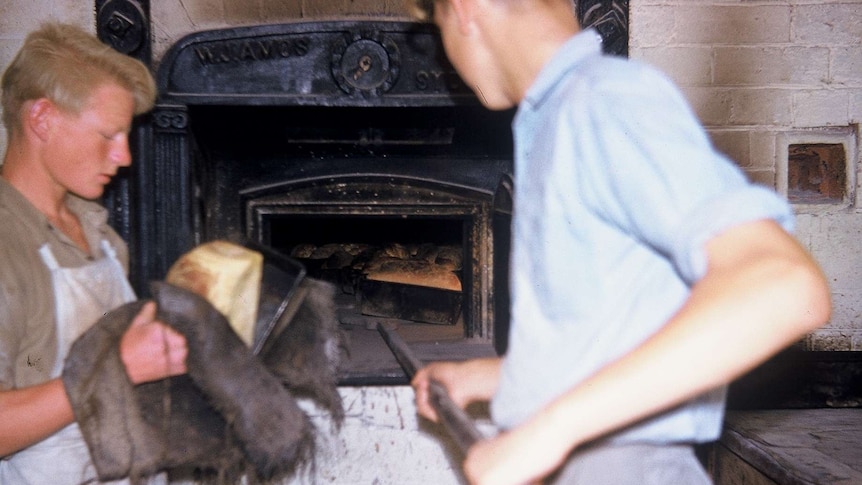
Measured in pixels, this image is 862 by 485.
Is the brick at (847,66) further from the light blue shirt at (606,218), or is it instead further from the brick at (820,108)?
the light blue shirt at (606,218)

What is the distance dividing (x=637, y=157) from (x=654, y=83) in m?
0.10

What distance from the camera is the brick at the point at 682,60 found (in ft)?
6.93

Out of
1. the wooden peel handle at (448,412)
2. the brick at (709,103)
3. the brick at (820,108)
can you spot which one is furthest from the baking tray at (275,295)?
the brick at (820,108)

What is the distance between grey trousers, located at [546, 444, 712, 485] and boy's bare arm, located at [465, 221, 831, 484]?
24cm

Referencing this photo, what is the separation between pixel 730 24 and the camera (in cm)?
212

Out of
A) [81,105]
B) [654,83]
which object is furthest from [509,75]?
[81,105]

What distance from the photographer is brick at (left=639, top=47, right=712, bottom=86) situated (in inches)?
83.2

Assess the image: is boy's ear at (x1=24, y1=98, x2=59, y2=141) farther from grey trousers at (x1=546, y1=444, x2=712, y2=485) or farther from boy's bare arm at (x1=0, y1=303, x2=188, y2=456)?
grey trousers at (x1=546, y1=444, x2=712, y2=485)

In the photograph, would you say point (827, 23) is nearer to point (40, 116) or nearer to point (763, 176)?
point (763, 176)

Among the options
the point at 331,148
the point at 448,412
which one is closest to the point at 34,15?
the point at 331,148

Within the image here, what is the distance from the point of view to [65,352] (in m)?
1.43

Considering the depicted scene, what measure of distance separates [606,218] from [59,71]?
1.21 meters

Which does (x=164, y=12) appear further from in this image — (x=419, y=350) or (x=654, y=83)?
(x=654, y=83)

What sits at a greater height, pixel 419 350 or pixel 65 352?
pixel 65 352
